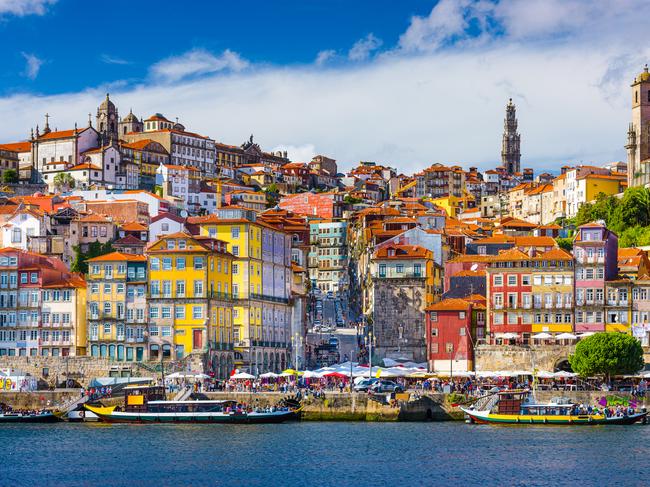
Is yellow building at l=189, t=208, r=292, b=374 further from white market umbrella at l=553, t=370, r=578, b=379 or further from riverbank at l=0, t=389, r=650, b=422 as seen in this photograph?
white market umbrella at l=553, t=370, r=578, b=379

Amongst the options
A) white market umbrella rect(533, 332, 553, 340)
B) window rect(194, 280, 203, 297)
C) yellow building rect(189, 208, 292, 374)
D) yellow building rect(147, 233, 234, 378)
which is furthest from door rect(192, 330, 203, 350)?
white market umbrella rect(533, 332, 553, 340)

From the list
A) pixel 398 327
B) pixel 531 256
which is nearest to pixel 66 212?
pixel 398 327

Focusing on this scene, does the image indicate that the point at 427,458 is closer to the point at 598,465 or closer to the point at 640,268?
the point at 598,465

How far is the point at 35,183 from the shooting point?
167 m

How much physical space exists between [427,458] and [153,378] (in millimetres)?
31384

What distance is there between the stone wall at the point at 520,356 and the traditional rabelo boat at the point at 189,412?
18.2 meters

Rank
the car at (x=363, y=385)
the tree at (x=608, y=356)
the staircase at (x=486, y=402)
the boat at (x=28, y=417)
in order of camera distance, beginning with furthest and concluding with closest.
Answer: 1. the tree at (x=608, y=356)
2. the car at (x=363, y=385)
3. the boat at (x=28, y=417)
4. the staircase at (x=486, y=402)

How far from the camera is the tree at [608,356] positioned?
279 feet

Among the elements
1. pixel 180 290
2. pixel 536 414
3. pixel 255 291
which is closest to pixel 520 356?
pixel 536 414

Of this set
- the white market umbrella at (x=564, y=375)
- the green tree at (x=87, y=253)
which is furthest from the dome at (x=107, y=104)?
the white market umbrella at (x=564, y=375)

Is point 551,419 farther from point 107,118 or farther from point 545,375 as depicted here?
point 107,118

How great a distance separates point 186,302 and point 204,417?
15014 mm

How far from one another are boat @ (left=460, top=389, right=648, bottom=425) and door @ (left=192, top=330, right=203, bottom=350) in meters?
20.5

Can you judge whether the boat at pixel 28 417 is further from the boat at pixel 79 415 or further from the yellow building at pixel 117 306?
the yellow building at pixel 117 306
